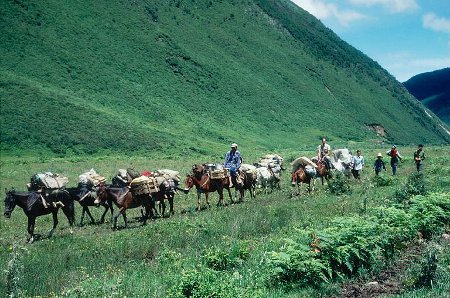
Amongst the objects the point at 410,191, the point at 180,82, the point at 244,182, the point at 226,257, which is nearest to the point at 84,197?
the point at 244,182

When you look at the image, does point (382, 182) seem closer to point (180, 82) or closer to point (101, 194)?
point (101, 194)

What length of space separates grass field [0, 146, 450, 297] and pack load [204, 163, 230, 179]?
1.74 meters

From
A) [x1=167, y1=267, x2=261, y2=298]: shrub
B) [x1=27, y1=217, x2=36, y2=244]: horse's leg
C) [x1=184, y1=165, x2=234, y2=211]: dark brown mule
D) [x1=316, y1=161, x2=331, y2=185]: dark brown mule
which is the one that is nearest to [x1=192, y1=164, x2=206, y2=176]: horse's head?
[x1=184, y1=165, x2=234, y2=211]: dark brown mule

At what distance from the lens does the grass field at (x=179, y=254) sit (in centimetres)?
759

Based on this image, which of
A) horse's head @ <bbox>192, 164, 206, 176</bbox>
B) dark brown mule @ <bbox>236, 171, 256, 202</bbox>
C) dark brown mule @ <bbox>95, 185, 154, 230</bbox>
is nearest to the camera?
dark brown mule @ <bbox>95, 185, 154, 230</bbox>

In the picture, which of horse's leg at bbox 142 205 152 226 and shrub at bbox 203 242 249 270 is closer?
shrub at bbox 203 242 249 270

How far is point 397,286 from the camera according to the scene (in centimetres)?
742

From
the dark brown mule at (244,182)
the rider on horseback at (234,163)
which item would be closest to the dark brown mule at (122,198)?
the rider on horseback at (234,163)

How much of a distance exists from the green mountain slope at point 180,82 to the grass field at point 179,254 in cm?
4164

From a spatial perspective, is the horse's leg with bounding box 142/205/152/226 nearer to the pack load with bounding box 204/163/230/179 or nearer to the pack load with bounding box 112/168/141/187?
the pack load with bounding box 112/168/141/187

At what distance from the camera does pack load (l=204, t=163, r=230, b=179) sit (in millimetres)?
18531

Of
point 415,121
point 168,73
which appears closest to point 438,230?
point 168,73

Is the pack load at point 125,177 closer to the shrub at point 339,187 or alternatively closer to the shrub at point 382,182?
the shrub at point 339,187

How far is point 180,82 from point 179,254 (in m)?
79.8
